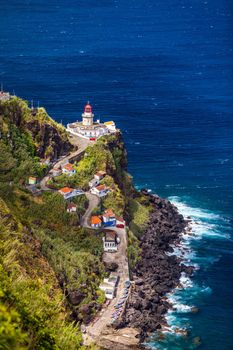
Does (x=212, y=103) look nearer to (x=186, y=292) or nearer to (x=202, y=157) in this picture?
(x=202, y=157)

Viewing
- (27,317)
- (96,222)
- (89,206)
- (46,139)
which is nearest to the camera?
(27,317)

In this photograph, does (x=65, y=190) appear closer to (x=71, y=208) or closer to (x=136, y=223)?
(x=71, y=208)

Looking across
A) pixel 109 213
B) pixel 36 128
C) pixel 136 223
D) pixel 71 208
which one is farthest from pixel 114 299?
pixel 36 128

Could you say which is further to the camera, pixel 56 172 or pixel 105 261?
pixel 56 172

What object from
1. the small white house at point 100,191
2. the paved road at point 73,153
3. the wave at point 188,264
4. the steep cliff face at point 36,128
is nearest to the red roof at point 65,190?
the paved road at point 73,153

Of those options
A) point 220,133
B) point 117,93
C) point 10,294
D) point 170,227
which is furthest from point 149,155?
point 10,294

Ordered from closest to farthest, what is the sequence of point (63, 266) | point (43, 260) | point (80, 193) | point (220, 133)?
point (43, 260), point (63, 266), point (80, 193), point (220, 133)

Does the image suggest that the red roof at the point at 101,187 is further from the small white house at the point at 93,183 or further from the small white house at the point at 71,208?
the small white house at the point at 71,208
